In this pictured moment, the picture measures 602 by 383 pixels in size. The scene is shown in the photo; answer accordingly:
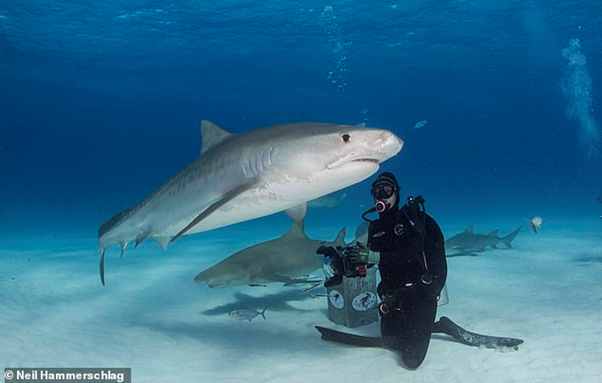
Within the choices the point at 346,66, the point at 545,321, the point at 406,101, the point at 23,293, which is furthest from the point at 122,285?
the point at 406,101

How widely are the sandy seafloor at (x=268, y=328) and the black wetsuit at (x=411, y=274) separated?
0.24m

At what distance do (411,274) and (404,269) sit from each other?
0.25 ft

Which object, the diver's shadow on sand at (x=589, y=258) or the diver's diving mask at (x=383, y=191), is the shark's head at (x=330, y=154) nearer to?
the diver's diving mask at (x=383, y=191)

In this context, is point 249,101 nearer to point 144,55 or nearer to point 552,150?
point 144,55

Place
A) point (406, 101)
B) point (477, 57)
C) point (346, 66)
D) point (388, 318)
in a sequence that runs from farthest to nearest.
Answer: point (406, 101), point (346, 66), point (477, 57), point (388, 318)

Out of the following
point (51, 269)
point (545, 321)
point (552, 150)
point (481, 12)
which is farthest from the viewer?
point (552, 150)

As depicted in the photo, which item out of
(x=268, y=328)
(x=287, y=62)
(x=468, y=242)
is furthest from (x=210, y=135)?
(x=287, y=62)

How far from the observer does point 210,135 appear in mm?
4566

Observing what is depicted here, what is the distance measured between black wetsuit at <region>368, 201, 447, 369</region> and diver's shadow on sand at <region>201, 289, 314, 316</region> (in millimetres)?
2167

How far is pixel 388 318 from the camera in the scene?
4.05m

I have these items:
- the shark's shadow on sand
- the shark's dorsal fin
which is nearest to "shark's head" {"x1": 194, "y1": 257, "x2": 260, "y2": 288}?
the shark's shadow on sand

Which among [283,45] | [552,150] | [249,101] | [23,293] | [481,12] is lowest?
[23,293]

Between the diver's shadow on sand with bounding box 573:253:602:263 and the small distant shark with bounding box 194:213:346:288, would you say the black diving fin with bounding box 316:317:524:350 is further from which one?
the diver's shadow on sand with bounding box 573:253:602:263

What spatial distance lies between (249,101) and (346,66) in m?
12.3
